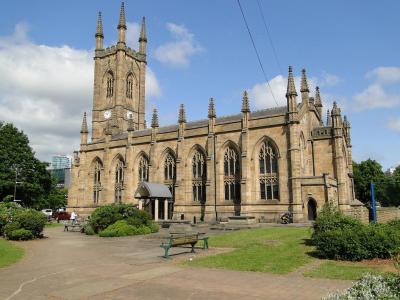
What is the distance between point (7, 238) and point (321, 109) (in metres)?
40.6

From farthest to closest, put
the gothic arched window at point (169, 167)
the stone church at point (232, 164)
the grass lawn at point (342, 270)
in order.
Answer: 1. the gothic arched window at point (169, 167)
2. the stone church at point (232, 164)
3. the grass lawn at point (342, 270)

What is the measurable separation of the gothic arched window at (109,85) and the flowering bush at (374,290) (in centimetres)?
6262

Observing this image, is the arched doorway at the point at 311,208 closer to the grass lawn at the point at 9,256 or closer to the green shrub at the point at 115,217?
the green shrub at the point at 115,217

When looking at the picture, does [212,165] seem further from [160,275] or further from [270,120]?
[160,275]

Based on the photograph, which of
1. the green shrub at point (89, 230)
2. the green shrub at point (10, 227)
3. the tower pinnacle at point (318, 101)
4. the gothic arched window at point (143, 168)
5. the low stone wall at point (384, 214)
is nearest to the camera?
the green shrub at point (10, 227)

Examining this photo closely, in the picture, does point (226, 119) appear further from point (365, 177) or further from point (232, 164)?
point (365, 177)

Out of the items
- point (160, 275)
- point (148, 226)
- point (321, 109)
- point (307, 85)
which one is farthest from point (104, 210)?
point (321, 109)

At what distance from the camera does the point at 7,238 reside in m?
25.7

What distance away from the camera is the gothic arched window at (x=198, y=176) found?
44.9m

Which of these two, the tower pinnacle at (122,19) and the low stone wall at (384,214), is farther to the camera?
the tower pinnacle at (122,19)

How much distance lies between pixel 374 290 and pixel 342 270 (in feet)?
22.0

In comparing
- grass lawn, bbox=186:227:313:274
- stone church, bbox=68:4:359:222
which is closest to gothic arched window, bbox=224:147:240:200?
stone church, bbox=68:4:359:222

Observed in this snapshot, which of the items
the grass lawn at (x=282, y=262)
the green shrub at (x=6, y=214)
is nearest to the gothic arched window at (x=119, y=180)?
the green shrub at (x=6, y=214)

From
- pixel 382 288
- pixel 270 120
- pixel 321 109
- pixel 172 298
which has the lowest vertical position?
pixel 172 298
